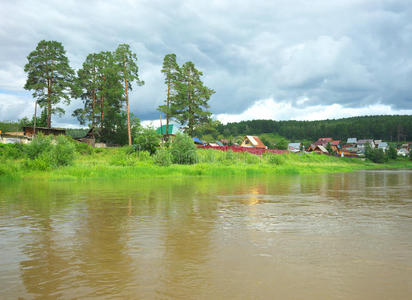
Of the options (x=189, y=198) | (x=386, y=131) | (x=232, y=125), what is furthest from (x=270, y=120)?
(x=189, y=198)

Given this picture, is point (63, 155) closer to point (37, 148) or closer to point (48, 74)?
point (37, 148)

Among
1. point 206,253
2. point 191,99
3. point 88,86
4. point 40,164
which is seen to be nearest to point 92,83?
point 88,86

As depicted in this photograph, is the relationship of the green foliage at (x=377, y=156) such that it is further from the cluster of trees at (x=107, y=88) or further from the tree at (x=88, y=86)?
the tree at (x=88, y=86)

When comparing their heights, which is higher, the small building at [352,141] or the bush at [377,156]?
the small building at [352,141]

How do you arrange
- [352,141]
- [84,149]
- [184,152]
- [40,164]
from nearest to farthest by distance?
[40,164] → [184,152] → [84,149] → [352,141]

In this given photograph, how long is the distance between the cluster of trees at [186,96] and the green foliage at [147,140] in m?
11.4

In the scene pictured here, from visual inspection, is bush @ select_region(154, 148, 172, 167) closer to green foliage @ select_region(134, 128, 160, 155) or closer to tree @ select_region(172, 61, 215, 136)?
green foliage @ select_region(134, 128, 160, 155)

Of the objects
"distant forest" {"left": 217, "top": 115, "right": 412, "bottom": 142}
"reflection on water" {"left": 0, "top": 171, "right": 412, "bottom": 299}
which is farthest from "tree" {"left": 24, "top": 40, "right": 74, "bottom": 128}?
"distant forest" {"left": 217, "top": 115, "right": 412, "bottom": 142}

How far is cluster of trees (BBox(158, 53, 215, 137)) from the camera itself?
51.8 meters

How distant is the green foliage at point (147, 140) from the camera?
39062 mm

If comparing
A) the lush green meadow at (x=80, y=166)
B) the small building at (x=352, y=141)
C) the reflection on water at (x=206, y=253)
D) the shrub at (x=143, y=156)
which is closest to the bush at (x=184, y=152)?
the lush green meadow at (x=80, y=166)

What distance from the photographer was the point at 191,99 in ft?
175

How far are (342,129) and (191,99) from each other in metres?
134

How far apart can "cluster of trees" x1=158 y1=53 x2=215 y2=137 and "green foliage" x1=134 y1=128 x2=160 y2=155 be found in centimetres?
1143
